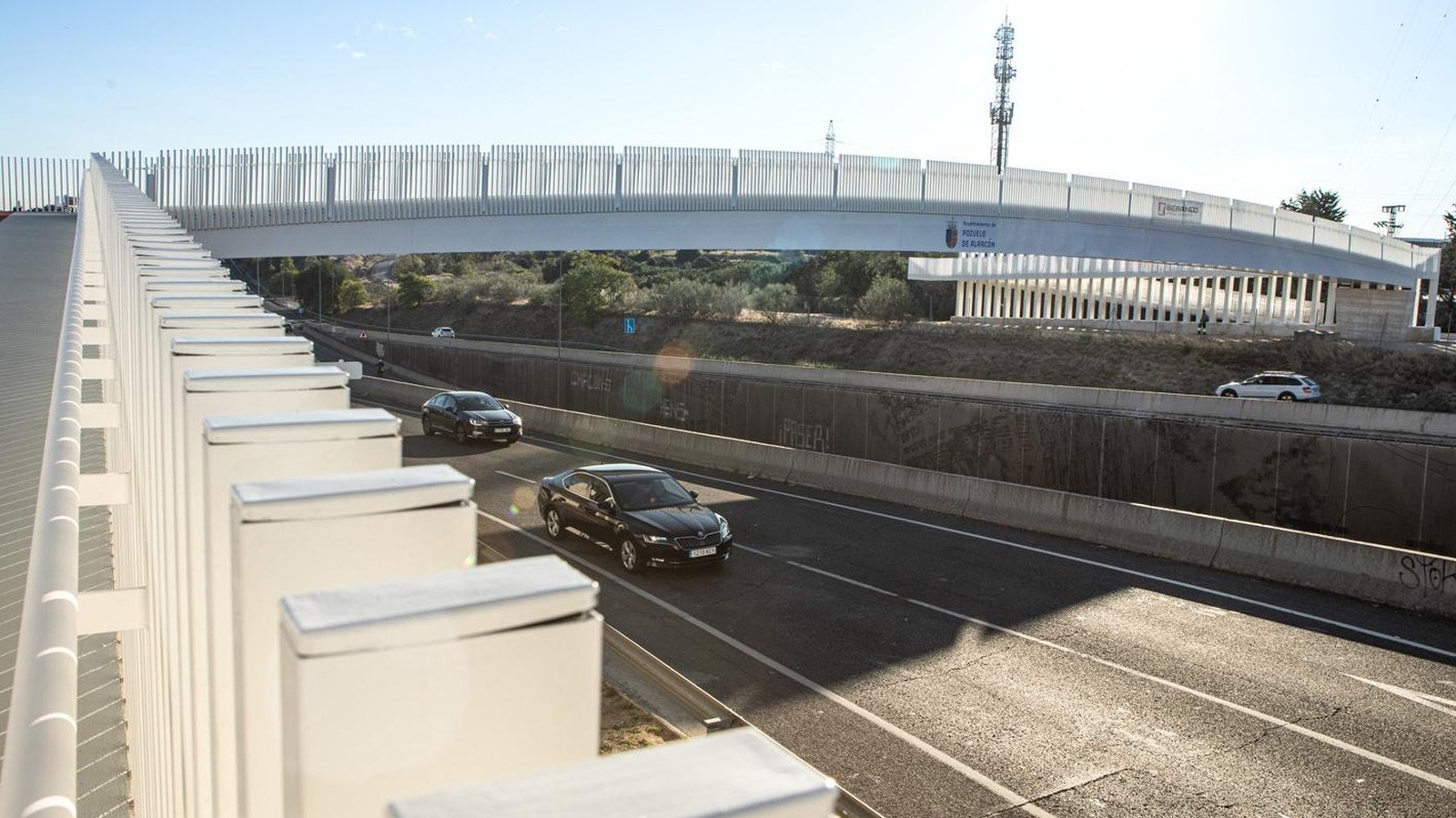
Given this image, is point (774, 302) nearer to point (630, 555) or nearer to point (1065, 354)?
point (1065, 354)

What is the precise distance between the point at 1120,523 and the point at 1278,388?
2204 cm

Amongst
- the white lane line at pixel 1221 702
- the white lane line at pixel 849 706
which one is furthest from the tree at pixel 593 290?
the white lane line at pixel 1221 702

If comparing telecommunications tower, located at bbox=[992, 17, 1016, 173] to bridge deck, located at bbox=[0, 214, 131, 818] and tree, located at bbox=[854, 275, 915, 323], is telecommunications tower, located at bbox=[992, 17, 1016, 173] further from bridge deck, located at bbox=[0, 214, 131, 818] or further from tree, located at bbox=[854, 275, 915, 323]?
bridge deck, located at bbox=[0, 214, 131, 818]

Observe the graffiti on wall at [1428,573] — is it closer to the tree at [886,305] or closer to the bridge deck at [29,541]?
the bridge deck at [29,541]

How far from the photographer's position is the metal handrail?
1534 millimetres

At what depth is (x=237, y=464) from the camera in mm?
1893

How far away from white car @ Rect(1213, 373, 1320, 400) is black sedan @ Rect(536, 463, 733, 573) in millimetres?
26516

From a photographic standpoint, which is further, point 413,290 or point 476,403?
point 413,290

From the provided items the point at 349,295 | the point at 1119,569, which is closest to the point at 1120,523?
the point at 1119,569

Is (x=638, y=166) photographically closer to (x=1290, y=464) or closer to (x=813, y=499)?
(x=813, y=499)

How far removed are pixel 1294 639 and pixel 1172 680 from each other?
128 inches

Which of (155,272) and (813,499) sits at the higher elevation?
(155,272)

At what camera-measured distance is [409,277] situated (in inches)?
3878

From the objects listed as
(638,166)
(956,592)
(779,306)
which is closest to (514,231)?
(638,166)
